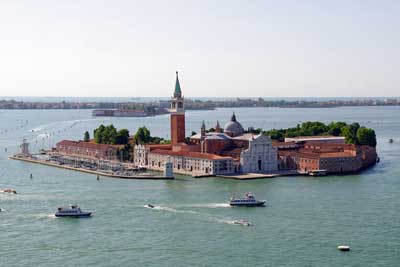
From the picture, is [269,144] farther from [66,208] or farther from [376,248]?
[376,248]

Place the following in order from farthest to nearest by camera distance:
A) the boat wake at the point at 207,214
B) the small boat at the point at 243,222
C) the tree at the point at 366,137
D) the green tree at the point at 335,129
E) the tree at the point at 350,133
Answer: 1. the green tree at the point at 335,129
2. the tree at the point at 350,133
3. the tree at the point at 366,137
4. the boat wake at the point at 207,214
5. the small boat at the point at 243,222

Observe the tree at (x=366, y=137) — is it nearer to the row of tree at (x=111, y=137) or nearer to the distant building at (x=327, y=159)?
the distant building at (x=327, y=159)

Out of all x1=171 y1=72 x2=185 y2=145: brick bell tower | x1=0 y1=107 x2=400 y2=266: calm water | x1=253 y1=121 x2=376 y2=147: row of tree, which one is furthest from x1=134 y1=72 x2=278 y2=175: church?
x1=253 y1=121 x2=376 y2=147: row of tree

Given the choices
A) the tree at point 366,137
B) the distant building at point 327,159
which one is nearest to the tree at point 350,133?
the tree at point 366,137

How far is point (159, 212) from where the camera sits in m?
19.5

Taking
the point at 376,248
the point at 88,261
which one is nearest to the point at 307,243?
the point at 376,248

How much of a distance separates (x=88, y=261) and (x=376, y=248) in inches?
227

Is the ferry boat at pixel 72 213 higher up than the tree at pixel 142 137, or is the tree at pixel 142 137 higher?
the tree at pixel 142 137

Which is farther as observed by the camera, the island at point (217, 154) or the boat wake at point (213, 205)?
the island at point (217, 154)

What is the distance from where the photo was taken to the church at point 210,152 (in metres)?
28.8

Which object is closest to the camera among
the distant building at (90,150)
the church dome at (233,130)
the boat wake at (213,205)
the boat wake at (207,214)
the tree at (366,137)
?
the boat wake at (207,214)

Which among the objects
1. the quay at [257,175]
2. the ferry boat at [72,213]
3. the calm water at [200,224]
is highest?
the ferry boat at [72,213]

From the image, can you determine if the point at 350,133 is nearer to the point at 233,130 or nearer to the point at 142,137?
the point at 233,130

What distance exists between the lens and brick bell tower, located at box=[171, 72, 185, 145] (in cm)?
3318
